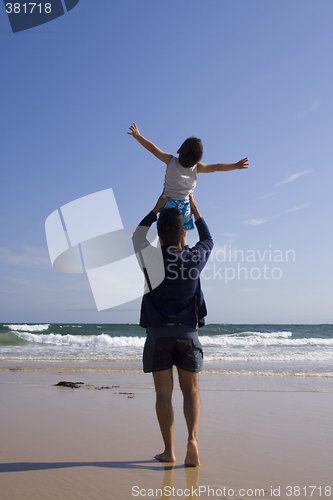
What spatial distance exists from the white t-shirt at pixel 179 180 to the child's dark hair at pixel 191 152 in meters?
0.08

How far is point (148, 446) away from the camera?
3396 millimetres

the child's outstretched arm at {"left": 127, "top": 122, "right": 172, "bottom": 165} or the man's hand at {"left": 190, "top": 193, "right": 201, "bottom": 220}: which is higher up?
the child's outstretched arm at {"left": 127, "top": 122, "right": 172, "bottom": 165}

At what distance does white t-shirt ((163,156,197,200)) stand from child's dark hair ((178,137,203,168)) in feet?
0.25

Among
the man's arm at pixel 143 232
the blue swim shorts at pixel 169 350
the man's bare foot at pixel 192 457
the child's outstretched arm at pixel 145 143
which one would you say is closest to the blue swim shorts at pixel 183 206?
the man's arm at pixel 143 232

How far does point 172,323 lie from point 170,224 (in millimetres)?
729

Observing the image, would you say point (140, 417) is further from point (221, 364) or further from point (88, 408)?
point (221, 364)

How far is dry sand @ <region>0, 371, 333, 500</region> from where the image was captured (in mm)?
2477

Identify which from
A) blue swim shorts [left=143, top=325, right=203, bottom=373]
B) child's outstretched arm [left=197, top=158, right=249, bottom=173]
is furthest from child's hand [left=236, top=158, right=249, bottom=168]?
blue swim shorts [left=143, top=325, right=203, bottom=373]

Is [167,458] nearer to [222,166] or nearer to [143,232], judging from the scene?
[143,232]

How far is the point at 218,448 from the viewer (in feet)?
11.0

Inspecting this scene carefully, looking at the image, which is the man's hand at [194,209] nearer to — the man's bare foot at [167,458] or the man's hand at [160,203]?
the man's hand at [160,203]

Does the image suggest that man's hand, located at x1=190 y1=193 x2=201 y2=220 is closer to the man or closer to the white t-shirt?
the white t-shirt

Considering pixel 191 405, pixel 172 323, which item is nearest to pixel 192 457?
pixel 191 405

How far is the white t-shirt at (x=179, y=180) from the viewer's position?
3057 mm
